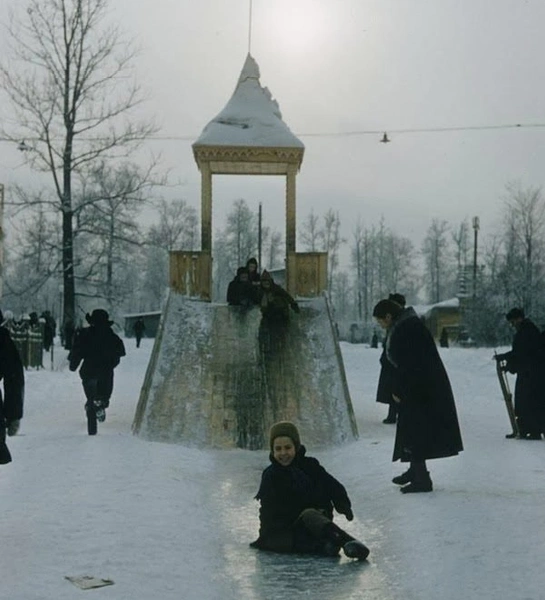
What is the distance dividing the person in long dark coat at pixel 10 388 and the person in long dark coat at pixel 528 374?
277 inches

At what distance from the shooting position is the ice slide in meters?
11.4

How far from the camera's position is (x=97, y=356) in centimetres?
1148

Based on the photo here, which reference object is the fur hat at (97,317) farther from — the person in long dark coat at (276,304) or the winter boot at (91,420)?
the person in long dark coat at (276,304)

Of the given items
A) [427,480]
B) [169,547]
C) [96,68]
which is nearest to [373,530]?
[427,480]

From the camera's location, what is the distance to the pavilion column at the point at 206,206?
18312 mm

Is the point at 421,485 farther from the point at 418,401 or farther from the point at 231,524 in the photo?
the point at 231,524

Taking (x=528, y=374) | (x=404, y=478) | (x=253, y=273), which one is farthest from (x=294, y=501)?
(x=253, y=273)

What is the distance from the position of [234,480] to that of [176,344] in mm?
5271

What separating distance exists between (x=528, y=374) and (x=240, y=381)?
4080mm

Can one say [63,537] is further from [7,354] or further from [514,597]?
[514,597]

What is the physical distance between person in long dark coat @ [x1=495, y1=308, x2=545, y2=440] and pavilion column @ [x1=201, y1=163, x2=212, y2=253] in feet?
27.4

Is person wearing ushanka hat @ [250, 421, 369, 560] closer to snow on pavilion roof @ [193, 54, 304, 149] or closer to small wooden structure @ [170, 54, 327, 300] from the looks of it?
small wooden structure @ [170, 54, 327, 300]

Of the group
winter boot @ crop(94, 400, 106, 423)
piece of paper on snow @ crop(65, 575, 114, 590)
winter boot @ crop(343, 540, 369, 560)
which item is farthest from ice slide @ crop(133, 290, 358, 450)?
piece of paper on snow @ crop(65, 575, 114, 590)

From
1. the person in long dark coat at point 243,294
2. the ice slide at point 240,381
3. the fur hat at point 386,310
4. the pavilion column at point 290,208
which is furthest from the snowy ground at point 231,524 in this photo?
the pavilion column at point 290,208
